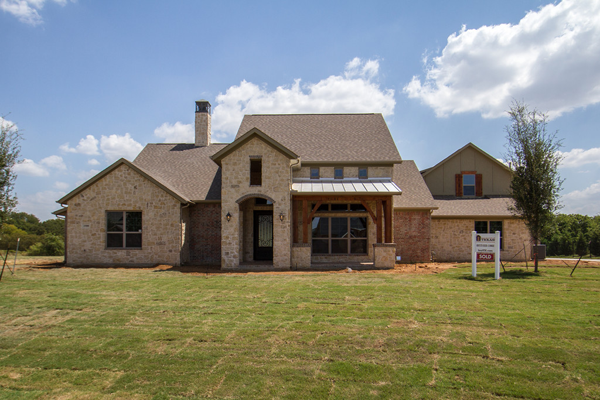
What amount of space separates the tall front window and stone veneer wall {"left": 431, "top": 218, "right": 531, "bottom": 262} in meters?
4.42

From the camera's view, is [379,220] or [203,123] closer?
[379,220]

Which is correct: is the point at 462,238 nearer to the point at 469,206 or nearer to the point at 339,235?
the point at 469,206

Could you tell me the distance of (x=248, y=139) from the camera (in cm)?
1602

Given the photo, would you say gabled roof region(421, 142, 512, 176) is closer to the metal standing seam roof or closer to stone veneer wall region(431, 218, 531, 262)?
stone veneer wall region(431, 218, 531, 262)

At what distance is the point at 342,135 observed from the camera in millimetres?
21062

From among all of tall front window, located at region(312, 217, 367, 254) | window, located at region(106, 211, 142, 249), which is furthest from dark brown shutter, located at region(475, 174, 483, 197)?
window, located at region(106, 211, 142, 249)

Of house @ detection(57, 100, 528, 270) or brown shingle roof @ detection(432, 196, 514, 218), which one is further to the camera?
brown shingle roof @ detection(432, 196, 514, 218)

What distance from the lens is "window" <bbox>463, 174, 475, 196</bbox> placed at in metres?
22.2

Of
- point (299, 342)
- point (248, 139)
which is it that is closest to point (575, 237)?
point (248, 139)

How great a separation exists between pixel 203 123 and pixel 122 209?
27.4 ft

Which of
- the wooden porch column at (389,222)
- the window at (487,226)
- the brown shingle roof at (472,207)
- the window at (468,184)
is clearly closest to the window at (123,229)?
the wooden porch column at (389,222)

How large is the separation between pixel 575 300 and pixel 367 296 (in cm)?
524

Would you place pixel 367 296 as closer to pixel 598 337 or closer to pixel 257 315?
pixel 257 315

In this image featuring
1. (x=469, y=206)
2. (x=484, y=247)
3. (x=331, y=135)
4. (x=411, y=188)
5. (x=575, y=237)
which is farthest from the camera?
(x=575, y=237)
